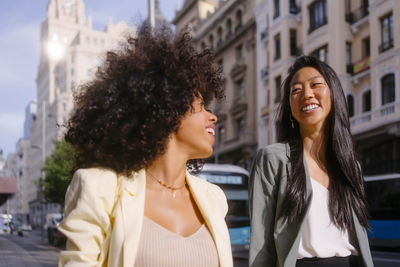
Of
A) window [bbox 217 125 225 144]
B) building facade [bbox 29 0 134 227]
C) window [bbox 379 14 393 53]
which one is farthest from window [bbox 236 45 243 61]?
building facade [bbox 29 0 134 227]

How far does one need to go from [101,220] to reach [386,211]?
17095 millimetres

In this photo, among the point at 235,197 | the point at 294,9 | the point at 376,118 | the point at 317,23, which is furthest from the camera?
the point at 294,9

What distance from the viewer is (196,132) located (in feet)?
7.33

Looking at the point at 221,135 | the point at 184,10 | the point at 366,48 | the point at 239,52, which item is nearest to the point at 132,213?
the point at 366,48

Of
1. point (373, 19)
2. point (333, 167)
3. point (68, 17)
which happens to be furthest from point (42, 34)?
point (333, 167)

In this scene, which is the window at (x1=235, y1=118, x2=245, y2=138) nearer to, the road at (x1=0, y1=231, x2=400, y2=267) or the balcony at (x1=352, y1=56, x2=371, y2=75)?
the balcony at (x1=352, y1=56, x2=371, y2=75)

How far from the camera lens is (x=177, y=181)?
229 centimetres

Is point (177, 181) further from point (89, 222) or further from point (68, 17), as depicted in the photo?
point (68, 17)

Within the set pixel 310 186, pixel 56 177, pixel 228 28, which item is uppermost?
pixel 228 28

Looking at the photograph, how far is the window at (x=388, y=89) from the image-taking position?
826 inches

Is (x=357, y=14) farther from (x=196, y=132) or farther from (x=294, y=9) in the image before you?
(x=196, y=132)

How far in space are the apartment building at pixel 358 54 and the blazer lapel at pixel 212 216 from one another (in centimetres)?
1755

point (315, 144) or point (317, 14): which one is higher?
point (317, 14)

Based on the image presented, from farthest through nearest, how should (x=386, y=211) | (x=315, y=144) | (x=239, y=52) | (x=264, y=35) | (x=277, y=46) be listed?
(x=239, y=52), (x=264, y=35), (x=277, y=46), (x=386, y=211), (x=315, y=144)
